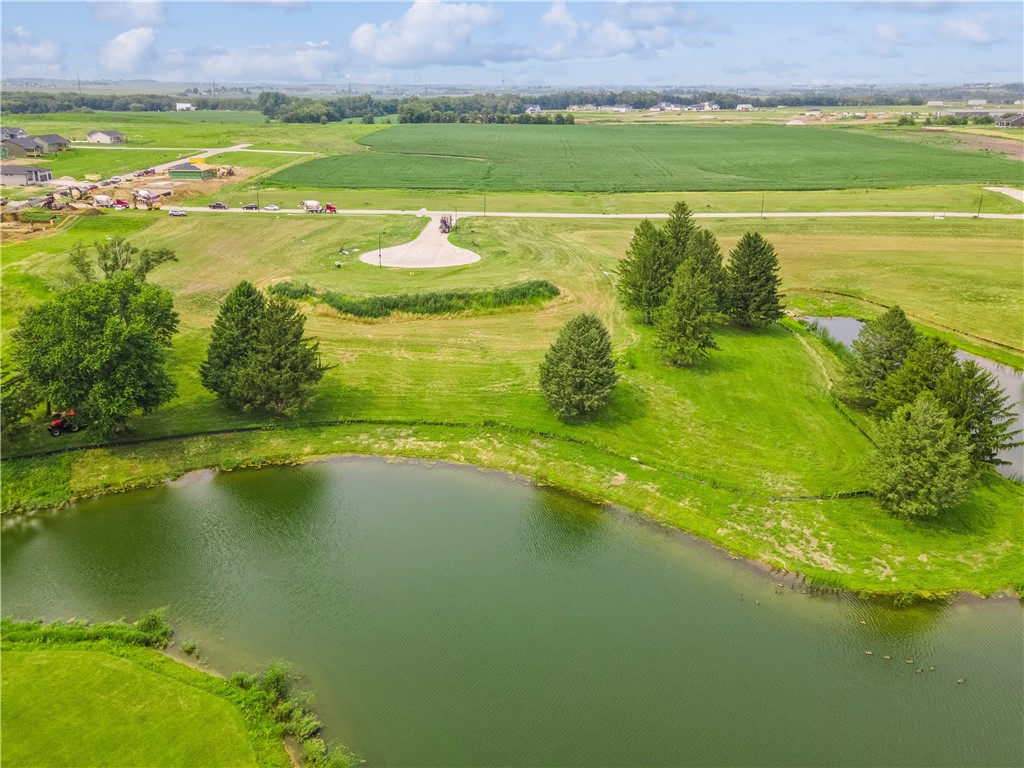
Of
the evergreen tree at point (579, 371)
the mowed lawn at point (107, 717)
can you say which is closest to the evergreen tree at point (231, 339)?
the evergreen tree at point (579, 371)

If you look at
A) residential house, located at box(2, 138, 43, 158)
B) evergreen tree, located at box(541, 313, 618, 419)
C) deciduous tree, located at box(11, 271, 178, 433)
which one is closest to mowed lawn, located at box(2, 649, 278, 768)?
deciduous tree, located at box(11, 271, 178, 433)

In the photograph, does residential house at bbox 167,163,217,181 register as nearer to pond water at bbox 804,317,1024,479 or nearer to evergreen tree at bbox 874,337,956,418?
pond water at bbox 804,317,1024,479

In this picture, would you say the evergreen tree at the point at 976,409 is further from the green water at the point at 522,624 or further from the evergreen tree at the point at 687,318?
the evergreen tree at the point at 687,318

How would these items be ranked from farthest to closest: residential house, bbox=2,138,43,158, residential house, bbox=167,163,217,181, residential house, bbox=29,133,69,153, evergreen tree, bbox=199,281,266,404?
residential house, bbox=29,133,69,153, residential house, bbox=2,138,43,158, residential house, bbox=167,163,217,181, evergreen tree, bbox=199,281,266,404

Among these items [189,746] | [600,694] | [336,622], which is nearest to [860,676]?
[600,694]

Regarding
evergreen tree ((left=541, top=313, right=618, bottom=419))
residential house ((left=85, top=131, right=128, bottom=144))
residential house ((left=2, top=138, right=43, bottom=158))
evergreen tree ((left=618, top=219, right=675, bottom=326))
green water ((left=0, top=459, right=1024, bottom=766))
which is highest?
residential house ((left=85, top=131, right=128, bottom=144))

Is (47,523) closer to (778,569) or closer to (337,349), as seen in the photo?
(337,349)
